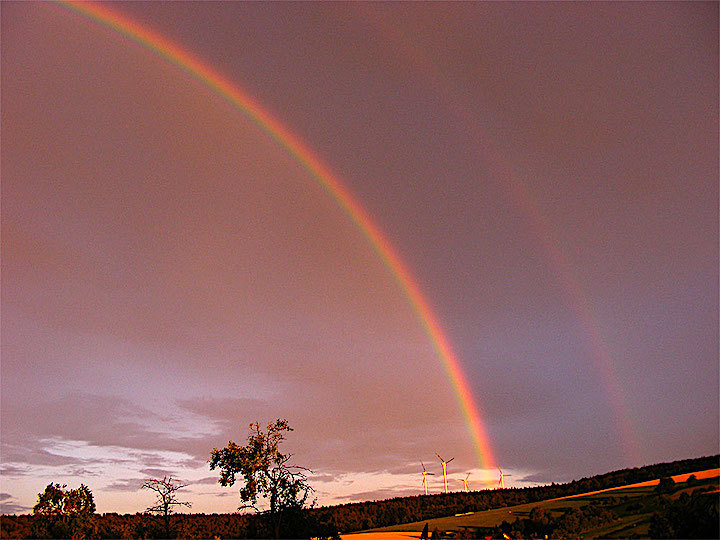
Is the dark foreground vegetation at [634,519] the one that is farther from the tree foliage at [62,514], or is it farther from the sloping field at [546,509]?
the tree foliage at [62,514]

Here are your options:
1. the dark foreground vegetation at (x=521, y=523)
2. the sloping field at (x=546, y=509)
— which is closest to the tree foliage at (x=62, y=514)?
the dark foreground vegetation at (x=521, y=523)

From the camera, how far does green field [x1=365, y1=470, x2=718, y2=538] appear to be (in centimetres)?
8425

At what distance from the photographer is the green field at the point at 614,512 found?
276ft

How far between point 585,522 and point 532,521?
1951cm

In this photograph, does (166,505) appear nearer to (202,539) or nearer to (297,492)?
(202,539)

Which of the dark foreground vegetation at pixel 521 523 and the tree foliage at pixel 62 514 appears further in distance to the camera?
the tree foliage at pixel 62 514

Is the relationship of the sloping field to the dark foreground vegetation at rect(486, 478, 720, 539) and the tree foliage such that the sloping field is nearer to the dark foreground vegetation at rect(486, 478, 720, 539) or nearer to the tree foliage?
the dark foreground vegetation at rect(486, 478, 720, 539)

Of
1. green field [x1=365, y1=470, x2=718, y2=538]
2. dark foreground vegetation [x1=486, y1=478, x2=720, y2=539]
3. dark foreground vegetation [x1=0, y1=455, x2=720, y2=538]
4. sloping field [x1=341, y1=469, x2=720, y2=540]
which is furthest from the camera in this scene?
sloping field [x1=341, y1=469, x2=720, y2=540]

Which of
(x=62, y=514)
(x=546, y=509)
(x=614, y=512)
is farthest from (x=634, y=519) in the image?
(x=62, y=514)

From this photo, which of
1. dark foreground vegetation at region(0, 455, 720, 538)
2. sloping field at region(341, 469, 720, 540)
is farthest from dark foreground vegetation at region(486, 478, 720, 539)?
sloping field at region(341, 469, 720, 540)

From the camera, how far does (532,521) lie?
4577 inches

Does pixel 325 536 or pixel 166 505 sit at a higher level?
pixel 166 505

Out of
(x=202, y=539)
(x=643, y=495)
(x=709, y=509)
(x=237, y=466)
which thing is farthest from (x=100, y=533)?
(x=643, y=495)

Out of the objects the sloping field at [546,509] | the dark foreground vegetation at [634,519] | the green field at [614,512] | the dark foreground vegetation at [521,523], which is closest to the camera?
the dark foreground vegetation at [634,519]
